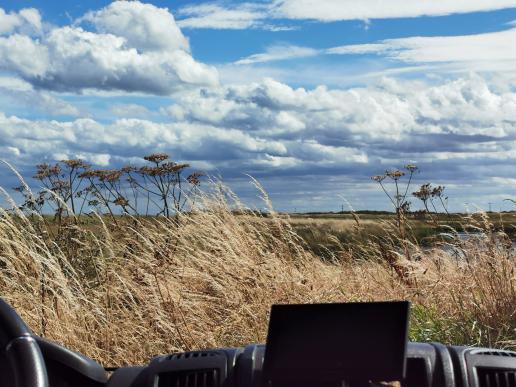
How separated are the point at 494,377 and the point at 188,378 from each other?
793mm

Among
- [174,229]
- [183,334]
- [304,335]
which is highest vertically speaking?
[174,229]

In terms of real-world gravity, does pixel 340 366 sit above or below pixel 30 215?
below

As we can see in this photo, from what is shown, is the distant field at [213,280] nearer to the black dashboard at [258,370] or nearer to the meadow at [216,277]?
the meadow at [216,277]

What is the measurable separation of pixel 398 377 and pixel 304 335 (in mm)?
248

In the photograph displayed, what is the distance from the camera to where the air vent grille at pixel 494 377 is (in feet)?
6.53

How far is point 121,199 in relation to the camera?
795cm

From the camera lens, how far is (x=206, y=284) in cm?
675

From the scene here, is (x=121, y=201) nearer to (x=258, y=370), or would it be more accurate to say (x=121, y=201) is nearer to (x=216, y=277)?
(x=216, y=277)

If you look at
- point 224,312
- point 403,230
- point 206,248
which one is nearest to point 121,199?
point 206,248

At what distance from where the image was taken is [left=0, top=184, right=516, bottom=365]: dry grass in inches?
232

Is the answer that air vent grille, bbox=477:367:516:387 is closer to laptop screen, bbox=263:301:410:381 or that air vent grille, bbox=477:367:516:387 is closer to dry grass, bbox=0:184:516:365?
laptop screen, bbox=263:301:410:381

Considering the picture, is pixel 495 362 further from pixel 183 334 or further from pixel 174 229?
pixel 174 229

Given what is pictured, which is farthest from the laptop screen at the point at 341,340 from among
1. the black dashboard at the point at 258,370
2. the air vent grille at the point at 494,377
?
the air vent grille at the point at 494,377

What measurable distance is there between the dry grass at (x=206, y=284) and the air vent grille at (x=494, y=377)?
3.39 metres
